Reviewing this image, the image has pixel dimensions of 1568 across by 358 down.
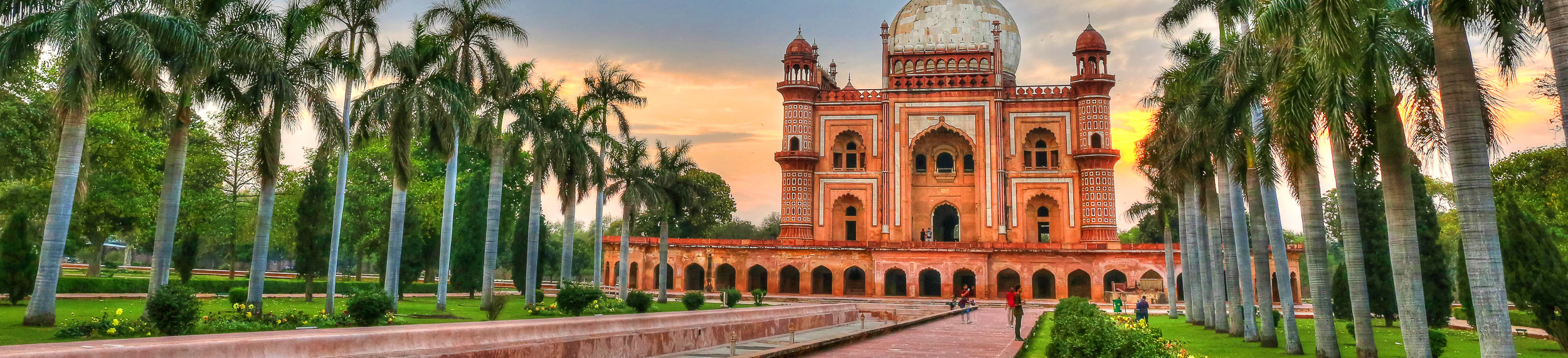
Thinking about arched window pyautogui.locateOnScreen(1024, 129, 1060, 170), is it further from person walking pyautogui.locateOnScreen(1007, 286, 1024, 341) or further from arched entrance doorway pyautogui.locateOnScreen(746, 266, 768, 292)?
person walking pyautogui.locateOnScreen(1007, 286, 1024, 341)

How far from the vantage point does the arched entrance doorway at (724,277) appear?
1674 inches

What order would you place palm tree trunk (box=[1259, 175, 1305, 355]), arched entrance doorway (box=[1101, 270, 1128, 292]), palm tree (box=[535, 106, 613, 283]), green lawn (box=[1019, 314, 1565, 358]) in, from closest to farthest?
palm tree trunk (box=[1259, 175, 1305, 355]) → green lawn (box=[1019, 314, 1565, 358]) → palm tree (box=[535, 106, 613, 283]) → arched entrance doorway (box=[1101, 270, 1128, 292])

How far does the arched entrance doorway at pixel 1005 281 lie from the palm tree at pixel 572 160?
865 inches

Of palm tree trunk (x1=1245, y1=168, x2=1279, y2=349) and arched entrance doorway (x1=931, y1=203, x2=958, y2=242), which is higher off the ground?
arched entrance doorway (x1=931, y1=203, x2=958, y2=242)

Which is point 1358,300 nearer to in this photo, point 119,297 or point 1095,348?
point 1095,348

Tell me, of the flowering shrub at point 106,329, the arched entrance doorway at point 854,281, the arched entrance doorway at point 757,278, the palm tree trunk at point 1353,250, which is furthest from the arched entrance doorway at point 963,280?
the flowering shrub at point 106,329

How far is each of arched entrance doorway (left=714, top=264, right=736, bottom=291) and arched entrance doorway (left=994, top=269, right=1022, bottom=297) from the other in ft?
38.6

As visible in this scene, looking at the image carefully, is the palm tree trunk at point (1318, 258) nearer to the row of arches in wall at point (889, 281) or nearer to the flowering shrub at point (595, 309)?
the flowering shrub at point (595, 309)

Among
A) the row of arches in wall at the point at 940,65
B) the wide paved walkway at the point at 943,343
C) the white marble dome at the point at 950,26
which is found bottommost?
the wide paved walkway at the point at 943,343

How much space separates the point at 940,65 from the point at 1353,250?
113 feet

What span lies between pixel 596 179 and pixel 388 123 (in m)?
7.33

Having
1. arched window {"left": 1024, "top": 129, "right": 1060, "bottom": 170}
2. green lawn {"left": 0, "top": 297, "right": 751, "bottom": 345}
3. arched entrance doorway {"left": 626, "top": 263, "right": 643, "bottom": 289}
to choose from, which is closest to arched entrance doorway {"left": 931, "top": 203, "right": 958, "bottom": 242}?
arched window {"left": 1024, "top": 129, "right": 1060, "bottom": 170}

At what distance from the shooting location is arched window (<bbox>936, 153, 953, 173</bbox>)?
45219 mm

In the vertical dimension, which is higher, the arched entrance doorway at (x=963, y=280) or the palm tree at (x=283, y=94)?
the palm tree at (x=283, y=94)
